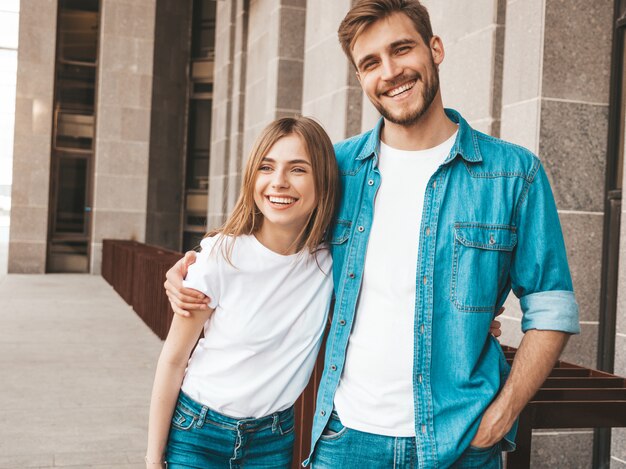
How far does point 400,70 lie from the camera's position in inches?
95.8

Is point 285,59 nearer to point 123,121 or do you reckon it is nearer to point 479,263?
point 123,121

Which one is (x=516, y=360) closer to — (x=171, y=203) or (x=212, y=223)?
(x=212, y=223)

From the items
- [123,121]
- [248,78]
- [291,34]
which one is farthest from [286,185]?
[123,121]

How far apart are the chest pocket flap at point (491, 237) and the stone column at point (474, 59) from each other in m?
4.37

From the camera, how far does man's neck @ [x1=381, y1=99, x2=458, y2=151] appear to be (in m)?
2.49

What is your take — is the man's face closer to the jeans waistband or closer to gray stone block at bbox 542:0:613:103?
the jeans waistband

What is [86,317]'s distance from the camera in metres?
13.6

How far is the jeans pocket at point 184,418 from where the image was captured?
2502mm

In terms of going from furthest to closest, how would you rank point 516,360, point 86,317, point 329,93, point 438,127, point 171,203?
1. point 171,203
2. point 86,317
3. point 329,93
4. point 438,127
5. point 516,360

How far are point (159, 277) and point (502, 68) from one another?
643 cm

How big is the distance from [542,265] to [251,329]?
3.18 ft

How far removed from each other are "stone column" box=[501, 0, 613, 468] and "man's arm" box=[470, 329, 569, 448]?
345cm

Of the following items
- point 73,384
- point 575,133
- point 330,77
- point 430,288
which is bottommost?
point 73,384

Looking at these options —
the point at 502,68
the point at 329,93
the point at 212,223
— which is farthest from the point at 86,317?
the point at 502,68
